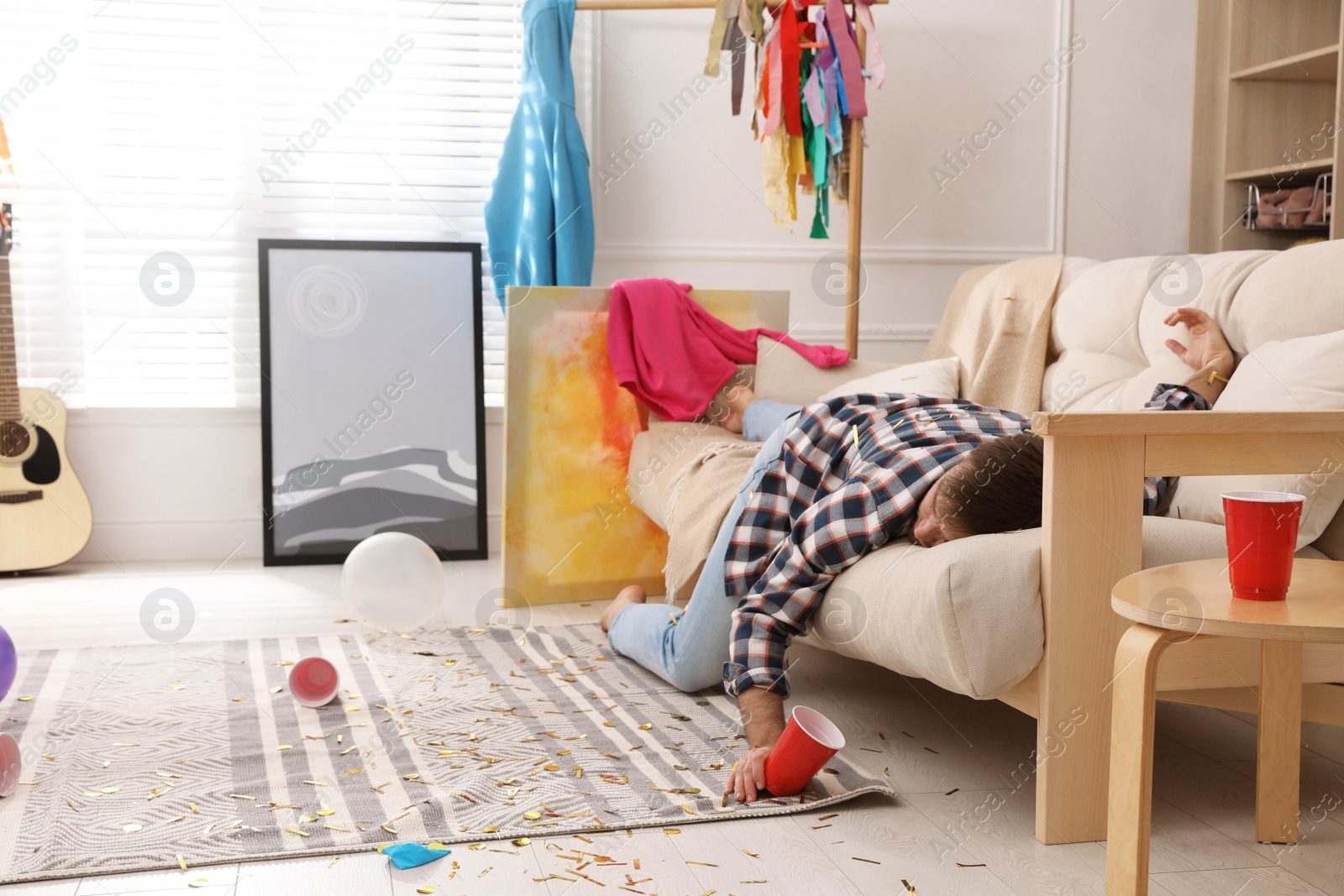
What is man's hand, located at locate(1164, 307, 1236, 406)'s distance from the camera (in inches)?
76.9

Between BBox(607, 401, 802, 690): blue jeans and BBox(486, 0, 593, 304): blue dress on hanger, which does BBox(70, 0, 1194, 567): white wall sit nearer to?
BBox(486, 0, 593, 304): blue dress on hanger

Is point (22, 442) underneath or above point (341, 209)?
underneath

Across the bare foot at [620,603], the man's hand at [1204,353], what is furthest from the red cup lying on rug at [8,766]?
the man's hand at [1204,353]

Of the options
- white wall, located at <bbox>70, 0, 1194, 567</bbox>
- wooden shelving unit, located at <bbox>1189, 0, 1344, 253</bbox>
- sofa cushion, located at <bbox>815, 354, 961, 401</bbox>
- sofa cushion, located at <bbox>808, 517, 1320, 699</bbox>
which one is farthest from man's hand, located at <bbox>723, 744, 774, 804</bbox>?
wooden shelving unit, located at <bbox>1189, 0, 1344, 253</bbox>

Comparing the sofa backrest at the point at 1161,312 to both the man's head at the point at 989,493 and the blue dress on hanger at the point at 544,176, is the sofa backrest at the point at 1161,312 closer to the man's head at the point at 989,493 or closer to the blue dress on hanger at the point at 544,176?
the man's head at the point at 989,493

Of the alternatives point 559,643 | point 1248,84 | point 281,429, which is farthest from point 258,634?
point 1248,84

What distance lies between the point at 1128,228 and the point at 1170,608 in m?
3.26

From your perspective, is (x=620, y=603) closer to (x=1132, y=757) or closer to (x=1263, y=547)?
(x=1132, y=757)

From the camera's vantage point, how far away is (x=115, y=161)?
10.9ft

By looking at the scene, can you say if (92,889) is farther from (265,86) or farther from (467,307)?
(265,86)

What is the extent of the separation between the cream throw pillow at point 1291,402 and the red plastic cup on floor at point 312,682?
1439 millimetres

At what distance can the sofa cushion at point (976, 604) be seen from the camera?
1.37 m

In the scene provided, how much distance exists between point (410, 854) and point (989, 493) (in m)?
0.89

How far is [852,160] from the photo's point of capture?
3148 mm
